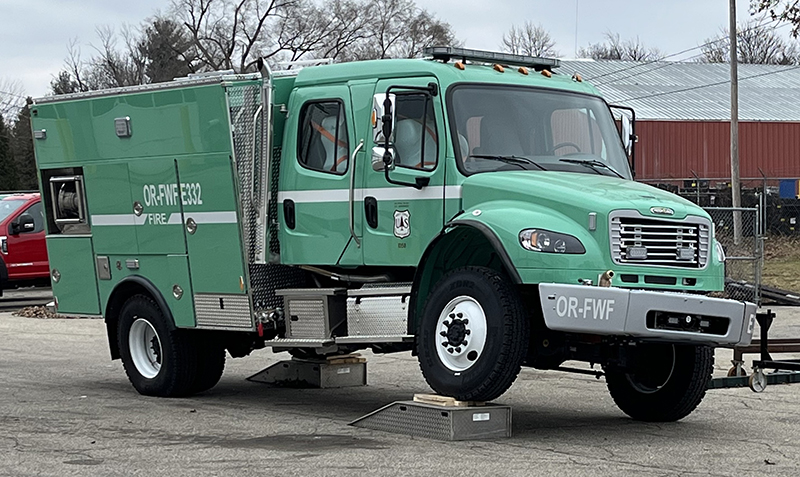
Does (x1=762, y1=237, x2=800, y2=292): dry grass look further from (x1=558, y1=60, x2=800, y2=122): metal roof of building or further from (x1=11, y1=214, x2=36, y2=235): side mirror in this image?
(x1=558, y1=60, x2=800, y2=122): metal roof of building

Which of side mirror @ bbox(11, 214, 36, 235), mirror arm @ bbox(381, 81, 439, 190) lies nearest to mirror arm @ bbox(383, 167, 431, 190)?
mirror arm @ bbox(381, 81, 439, 190)

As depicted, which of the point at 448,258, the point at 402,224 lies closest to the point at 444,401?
the point at 448,258

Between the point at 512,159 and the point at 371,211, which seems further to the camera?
the point at 371,211

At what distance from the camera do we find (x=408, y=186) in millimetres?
9898

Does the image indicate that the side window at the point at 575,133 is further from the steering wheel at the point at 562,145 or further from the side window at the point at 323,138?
the side window at the point at 323,138

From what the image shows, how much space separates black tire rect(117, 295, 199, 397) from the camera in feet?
39.0

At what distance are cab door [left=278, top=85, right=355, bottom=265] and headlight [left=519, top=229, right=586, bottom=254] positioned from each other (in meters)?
2.02

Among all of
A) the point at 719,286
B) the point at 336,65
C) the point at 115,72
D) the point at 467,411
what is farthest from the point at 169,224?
the point at 115,72

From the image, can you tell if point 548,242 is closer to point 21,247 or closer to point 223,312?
point 223,312

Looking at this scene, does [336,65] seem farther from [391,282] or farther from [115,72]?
[115,72]

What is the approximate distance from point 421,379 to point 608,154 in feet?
13.1

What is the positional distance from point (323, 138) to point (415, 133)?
1.12 m

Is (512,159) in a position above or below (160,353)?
above

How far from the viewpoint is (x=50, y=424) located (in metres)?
10.0
